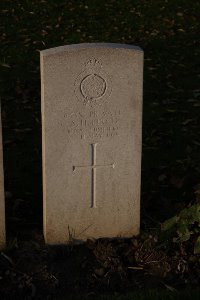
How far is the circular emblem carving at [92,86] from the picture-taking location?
4.34m

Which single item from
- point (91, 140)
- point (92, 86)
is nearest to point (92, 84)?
point (92, 86)

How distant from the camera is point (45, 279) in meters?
4.37

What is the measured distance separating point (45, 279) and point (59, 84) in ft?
4.48

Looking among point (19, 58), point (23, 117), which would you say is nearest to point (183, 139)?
point (23, 117)

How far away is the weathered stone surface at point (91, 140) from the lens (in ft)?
14.1

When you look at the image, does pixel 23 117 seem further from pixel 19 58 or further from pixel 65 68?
pixel 65 68

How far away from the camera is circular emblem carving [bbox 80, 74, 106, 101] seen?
434 cm

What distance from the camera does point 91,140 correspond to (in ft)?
14.8

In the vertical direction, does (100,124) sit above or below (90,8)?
below

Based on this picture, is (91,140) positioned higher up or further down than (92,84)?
further down

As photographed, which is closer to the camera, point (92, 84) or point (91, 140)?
point (92, 84)

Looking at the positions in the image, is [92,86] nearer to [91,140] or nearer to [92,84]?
[92,84]

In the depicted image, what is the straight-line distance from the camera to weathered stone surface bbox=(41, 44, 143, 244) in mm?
4309

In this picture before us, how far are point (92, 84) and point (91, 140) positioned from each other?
420 mm
